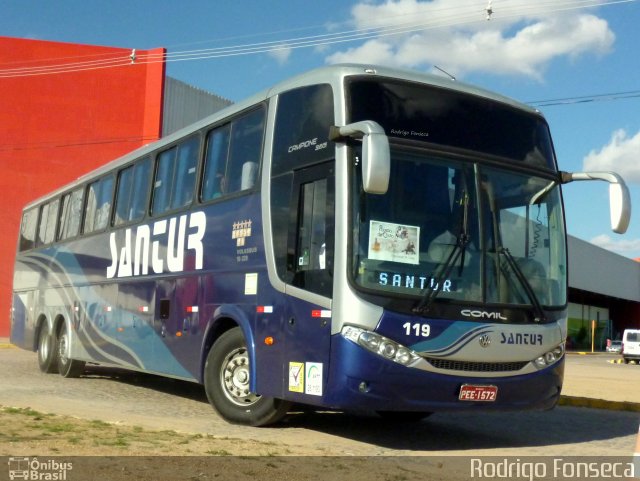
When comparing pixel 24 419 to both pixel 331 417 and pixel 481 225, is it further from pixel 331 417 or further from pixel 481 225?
pixel 481 225

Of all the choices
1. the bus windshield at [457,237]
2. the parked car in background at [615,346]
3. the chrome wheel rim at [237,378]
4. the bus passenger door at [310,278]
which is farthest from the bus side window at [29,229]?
the parked car in background at [615,346]

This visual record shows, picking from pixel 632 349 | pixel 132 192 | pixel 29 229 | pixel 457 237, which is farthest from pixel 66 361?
pixel 632 349

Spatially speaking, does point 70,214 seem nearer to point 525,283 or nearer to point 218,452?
point 218,452

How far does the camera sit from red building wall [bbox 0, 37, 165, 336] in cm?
3069

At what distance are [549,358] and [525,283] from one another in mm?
837

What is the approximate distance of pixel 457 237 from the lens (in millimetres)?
8094

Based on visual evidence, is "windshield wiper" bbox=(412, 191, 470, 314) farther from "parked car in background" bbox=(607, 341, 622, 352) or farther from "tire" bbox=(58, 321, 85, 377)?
"parked car in background" bbox=(607, 341, 622, 352)

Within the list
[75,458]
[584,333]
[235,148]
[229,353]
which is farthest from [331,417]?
[584,333]

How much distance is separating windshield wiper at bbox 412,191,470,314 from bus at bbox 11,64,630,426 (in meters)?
0.02

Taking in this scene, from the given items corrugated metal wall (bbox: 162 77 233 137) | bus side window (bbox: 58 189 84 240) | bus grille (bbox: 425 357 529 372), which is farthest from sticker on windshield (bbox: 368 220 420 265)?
corrugated metal wall (bbox: 162 77 233 137)

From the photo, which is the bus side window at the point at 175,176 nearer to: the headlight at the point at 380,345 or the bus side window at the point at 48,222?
the headlight at the point at 380,345

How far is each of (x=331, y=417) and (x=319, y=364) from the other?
9.36 ft

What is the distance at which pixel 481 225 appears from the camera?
324 inches

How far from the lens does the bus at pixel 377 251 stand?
7773 mm
